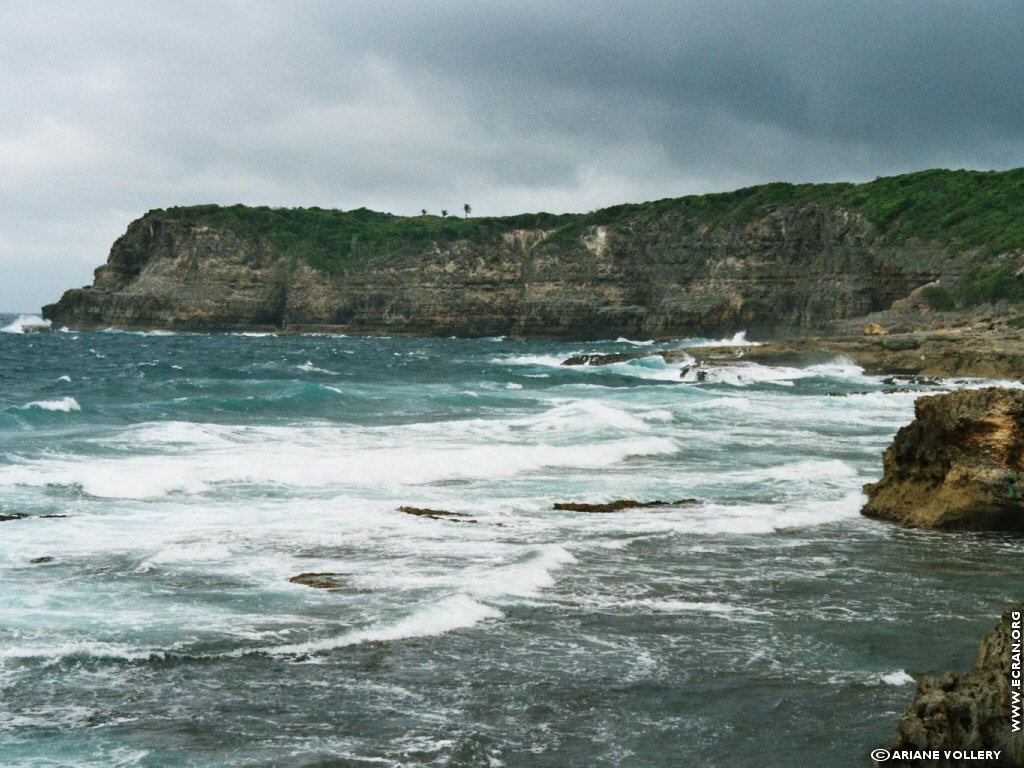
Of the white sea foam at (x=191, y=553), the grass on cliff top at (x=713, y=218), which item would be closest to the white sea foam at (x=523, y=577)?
the white sea foam at (x=191, y=553)

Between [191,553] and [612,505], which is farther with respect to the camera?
[612,505]

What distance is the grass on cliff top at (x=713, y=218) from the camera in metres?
77.1

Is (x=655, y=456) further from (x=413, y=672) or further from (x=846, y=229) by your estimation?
(x=846, y=229)

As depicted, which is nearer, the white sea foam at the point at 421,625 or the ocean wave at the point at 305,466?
the white sea foam at the point at 421,625

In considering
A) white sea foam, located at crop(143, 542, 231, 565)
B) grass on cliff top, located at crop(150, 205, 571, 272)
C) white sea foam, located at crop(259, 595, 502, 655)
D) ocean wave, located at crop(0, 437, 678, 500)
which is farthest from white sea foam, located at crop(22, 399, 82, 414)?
grass on cliff top, located at crop(150, 205, 571, 272)

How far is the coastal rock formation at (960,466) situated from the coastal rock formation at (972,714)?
25.7 ft

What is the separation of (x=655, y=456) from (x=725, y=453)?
1464mm

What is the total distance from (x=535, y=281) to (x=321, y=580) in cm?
8799

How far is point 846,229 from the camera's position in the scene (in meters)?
82.6

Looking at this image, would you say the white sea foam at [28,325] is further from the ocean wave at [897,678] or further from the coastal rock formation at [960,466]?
the ocean wave at [897,678]

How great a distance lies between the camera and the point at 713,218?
91938 mm

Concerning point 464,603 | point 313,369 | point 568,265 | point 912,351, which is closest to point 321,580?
point 464,603

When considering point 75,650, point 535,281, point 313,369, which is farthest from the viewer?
point 535,281

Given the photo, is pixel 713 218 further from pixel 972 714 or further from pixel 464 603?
pixel 972 714
